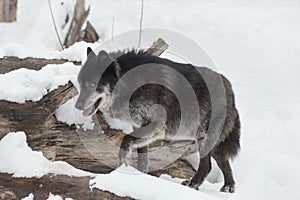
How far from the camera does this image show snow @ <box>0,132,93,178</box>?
3.64 meters

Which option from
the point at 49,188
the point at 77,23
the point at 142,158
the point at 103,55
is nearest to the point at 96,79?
the point at 103,55

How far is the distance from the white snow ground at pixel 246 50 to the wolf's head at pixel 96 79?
566mm

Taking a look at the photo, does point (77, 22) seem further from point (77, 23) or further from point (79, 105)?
point (79, 105)

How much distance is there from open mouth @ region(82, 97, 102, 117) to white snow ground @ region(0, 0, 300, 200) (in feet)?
A: 1.88

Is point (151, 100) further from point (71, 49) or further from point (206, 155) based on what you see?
point (71, 49)

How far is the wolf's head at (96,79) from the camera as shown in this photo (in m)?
4.46

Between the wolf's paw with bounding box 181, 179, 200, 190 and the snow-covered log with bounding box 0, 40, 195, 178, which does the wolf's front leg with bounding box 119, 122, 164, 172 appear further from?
the wolf's paw with bounding box 181, 179, 200, 190

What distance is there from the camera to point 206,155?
4.77 meters

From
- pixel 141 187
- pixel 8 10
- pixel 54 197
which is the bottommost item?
pixel 8 10

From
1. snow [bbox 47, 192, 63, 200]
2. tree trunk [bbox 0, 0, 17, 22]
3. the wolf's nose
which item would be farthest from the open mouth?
tree trunk [bbox 0, 0, 17, 22]

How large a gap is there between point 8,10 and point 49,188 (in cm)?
967

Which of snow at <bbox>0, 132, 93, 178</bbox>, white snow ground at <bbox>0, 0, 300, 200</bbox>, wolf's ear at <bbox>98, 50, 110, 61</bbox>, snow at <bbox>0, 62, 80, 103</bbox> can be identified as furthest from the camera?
white snow ground at <bbox>0, 0, 300, 200</bbox>

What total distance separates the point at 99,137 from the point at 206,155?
43.9 inches

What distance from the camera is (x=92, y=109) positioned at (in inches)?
178
